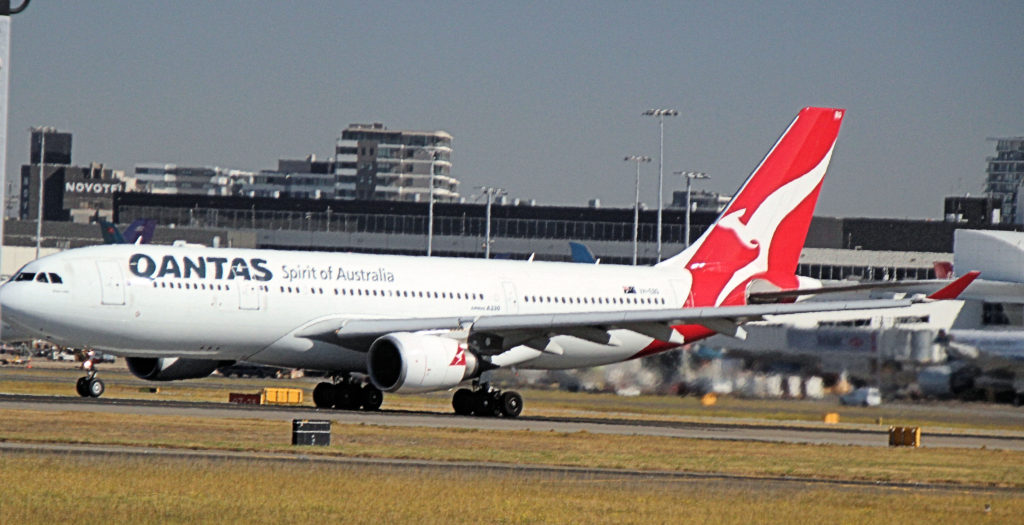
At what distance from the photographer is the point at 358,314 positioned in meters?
42.7

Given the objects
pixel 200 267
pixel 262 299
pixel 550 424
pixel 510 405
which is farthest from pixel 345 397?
pixel 550 424

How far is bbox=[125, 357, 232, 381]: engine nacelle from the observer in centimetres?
4316

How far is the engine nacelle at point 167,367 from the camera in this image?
142 feet

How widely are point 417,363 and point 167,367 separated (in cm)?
784

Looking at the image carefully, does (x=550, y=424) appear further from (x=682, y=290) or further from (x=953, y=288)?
(x=953, y=288)

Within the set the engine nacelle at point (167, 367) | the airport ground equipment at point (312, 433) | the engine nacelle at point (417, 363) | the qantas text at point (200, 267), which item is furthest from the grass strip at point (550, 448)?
the engine nacelle at point (167, 367)

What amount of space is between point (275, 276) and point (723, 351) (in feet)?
43.5

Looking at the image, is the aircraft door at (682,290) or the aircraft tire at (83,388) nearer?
the aircraft tire at (83,388)

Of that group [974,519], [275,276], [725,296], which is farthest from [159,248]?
[974,519]

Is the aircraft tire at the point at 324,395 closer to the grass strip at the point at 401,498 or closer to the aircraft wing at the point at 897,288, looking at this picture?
the aircraft wing at the point at 897,288

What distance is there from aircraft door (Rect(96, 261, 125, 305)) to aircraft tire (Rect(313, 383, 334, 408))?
24.8 feet

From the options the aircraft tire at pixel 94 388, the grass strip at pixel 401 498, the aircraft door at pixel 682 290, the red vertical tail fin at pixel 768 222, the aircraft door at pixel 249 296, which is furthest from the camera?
the red vertical tail fin at pixel 768 222

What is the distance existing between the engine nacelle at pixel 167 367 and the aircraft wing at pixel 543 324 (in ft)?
12.6

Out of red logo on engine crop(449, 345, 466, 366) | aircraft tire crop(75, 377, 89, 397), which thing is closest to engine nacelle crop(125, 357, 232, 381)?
aircraft tire crop(75, 377, 89, 397)
